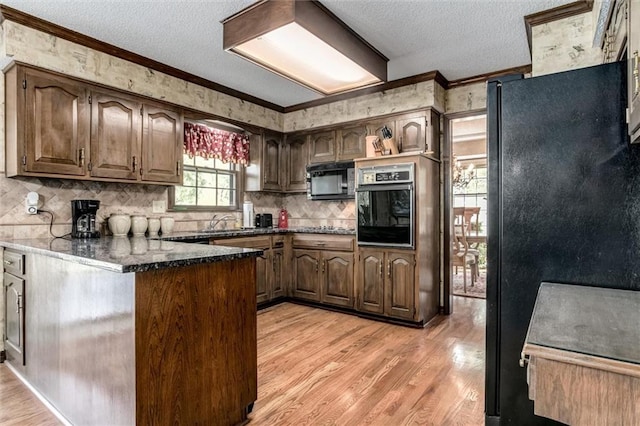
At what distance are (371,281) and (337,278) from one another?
44cm

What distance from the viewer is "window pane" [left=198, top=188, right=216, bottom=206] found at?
14.2ft

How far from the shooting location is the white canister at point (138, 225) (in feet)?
10.9

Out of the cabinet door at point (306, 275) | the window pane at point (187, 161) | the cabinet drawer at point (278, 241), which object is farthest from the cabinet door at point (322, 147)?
the window pane at point (187, 161)

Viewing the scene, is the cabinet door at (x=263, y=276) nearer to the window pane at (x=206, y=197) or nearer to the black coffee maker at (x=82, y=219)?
the window pane at (x=206, y=197)

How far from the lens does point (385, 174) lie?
3721 mm

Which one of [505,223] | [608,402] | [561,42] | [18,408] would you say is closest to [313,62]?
[561,42]

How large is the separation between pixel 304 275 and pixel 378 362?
179cm

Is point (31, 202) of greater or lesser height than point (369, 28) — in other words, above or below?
below

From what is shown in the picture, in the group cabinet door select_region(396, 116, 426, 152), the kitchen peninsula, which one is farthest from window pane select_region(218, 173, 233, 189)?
the kitchen peninsula

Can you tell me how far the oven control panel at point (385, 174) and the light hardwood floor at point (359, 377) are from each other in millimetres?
1470

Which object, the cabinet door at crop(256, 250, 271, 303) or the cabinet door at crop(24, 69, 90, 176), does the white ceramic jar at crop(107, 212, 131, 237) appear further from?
→ the cabinet door at crop(256, 250, 271, 303)

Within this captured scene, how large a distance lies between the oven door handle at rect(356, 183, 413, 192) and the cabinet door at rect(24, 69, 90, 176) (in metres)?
2.53

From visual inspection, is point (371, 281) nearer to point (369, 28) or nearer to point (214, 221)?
point (214, 221)

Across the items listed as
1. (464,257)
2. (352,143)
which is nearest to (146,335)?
(352,143)
